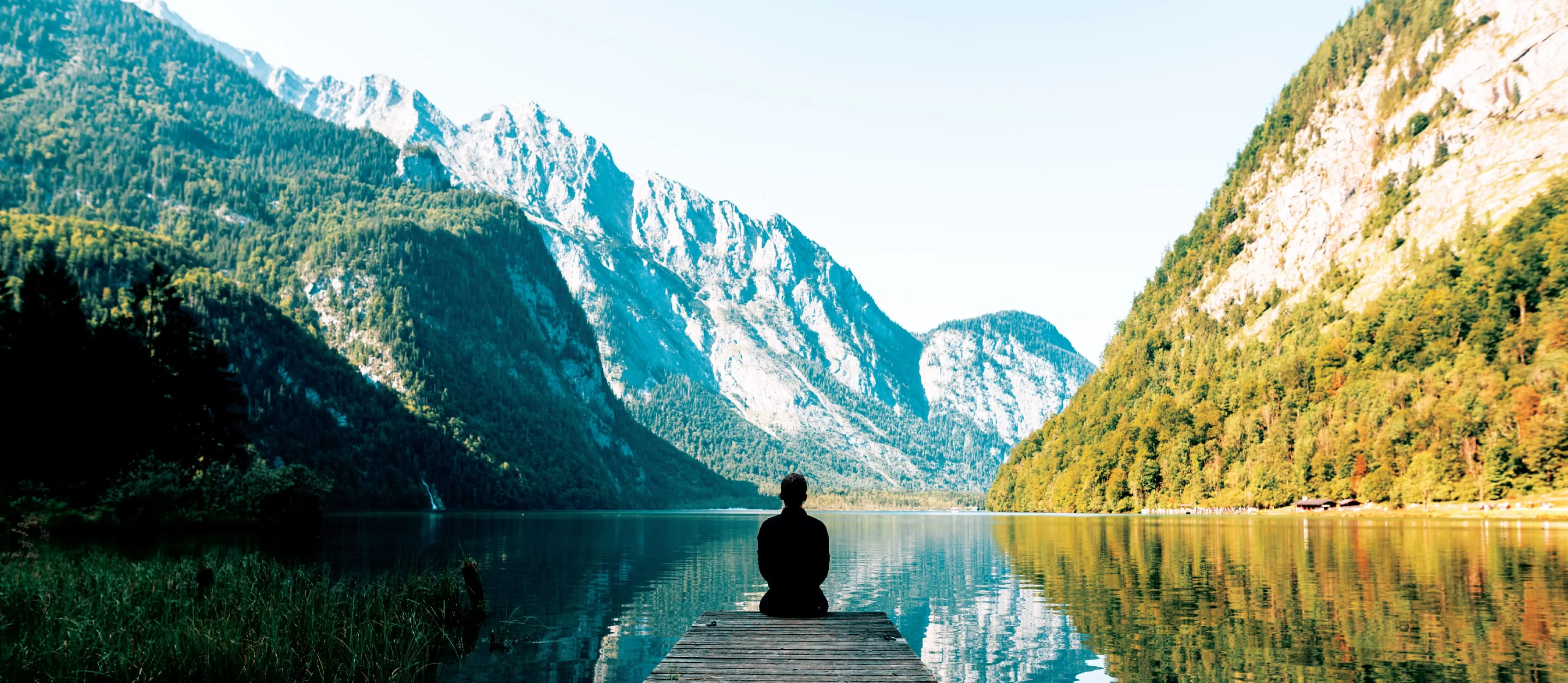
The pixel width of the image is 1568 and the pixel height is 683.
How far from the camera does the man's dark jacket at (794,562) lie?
53.6 feet

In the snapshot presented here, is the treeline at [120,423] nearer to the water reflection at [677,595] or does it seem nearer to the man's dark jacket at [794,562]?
the water reflection at [677,595]

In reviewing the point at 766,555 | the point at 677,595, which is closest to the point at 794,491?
the point at 766,555

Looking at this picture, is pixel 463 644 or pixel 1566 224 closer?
pixel 463 644

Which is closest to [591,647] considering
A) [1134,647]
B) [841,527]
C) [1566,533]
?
[1134,647]

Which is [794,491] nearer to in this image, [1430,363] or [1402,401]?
[1402,401]

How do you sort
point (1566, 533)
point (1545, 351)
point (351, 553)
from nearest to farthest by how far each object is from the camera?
point (351, 553), point (1566, 533), point (1545, 351)

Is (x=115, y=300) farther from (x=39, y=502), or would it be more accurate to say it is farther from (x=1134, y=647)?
(x=1134, y=647)

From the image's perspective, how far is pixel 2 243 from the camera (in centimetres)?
18975

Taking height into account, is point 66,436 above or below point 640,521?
above

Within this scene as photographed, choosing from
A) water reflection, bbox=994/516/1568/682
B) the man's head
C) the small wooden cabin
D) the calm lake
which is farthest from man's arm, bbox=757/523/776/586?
the small wooden cabin

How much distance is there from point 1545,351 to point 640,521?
142 metres

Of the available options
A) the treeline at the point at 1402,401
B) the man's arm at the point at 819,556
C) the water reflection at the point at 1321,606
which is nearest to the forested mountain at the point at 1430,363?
the treeline at the point at 1402,401

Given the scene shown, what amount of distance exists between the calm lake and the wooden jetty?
858 cm

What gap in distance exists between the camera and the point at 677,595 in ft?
143
